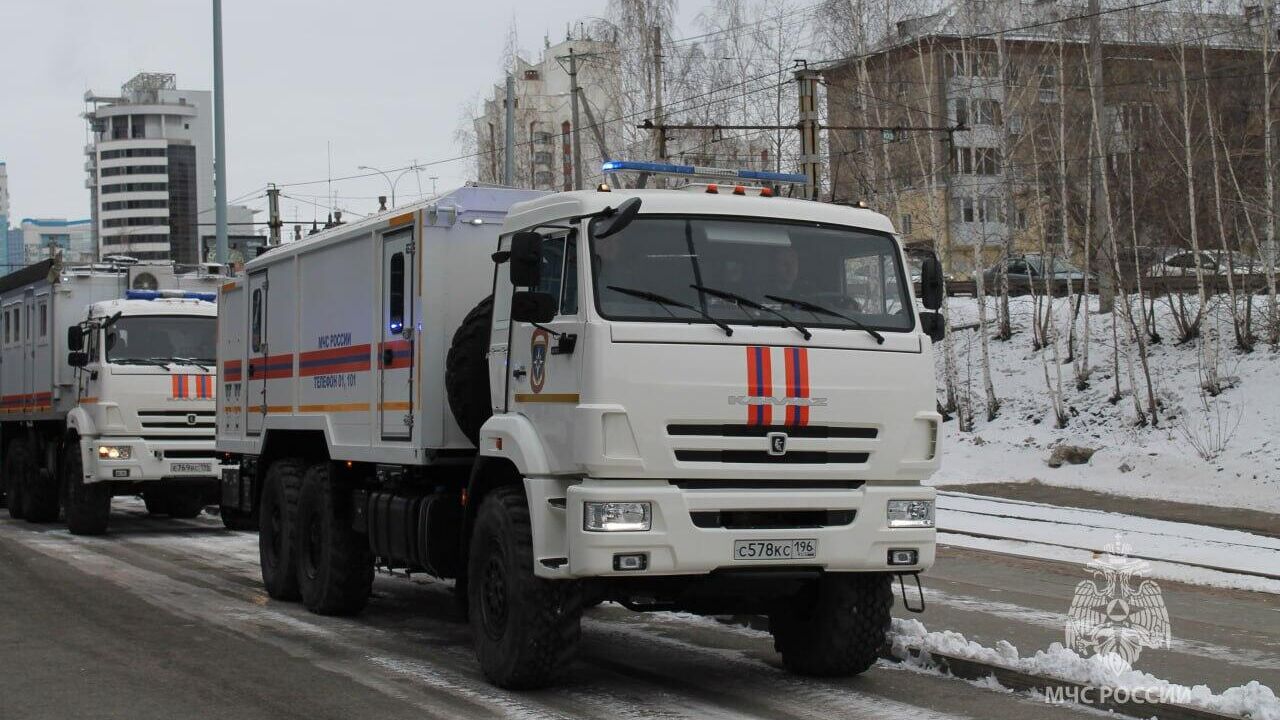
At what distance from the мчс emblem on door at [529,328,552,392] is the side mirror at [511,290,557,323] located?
135 millimetres

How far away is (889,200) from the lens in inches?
1489

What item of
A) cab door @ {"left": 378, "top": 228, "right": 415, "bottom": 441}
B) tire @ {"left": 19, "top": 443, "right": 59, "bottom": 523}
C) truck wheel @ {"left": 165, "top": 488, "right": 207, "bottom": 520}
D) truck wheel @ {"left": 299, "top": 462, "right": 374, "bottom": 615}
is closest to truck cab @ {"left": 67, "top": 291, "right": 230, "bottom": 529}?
truck wheel @ {"left": 165, "top": 488, "right": 207, "bottom": 520}

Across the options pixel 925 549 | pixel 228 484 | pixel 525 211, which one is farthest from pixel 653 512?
pixel 228 484

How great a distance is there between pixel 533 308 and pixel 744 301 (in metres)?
1.16

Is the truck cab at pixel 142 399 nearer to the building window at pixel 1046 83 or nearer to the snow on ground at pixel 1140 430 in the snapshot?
the snow on ground at pixel 1140 430

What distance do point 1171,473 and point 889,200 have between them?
13755 mm

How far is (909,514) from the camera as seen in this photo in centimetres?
855

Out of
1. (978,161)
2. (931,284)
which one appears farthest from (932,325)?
(978,161)

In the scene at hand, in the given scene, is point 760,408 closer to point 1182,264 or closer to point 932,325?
point 932,325

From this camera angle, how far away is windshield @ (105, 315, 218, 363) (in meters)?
19.5

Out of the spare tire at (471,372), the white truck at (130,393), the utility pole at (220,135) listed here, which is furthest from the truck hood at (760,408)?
the utility pole at (220,135)

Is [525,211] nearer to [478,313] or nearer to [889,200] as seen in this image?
Answer: [478,313]

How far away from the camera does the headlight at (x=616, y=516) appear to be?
312 inches

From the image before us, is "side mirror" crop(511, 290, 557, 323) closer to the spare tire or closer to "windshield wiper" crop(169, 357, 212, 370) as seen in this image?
the spare tire
